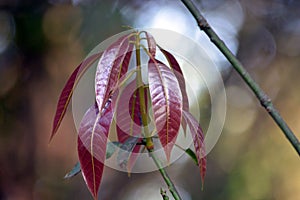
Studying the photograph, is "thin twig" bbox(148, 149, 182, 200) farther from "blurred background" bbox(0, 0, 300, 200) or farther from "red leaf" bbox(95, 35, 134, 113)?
"blurred background" bbox(0, 0, 300, 200)

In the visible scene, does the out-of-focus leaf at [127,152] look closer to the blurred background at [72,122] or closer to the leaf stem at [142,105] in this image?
the leaf stem at [142,105]

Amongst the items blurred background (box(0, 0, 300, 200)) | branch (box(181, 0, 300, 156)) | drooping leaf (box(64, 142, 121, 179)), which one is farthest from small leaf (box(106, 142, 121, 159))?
A: blurred background (box(0, 0, 300, 200))

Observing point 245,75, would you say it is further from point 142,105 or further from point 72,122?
point 72,122

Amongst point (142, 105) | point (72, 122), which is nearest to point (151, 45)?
point (142, 105)

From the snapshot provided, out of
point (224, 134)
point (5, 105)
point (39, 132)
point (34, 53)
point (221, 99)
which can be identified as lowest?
point (224, 134)

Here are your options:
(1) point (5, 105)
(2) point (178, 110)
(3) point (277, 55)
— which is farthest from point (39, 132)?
(2) point (178, 110)

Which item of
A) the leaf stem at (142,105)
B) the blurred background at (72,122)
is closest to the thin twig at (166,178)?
the leaf stem at (142,105)

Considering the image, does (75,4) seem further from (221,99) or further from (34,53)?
(221,99)
